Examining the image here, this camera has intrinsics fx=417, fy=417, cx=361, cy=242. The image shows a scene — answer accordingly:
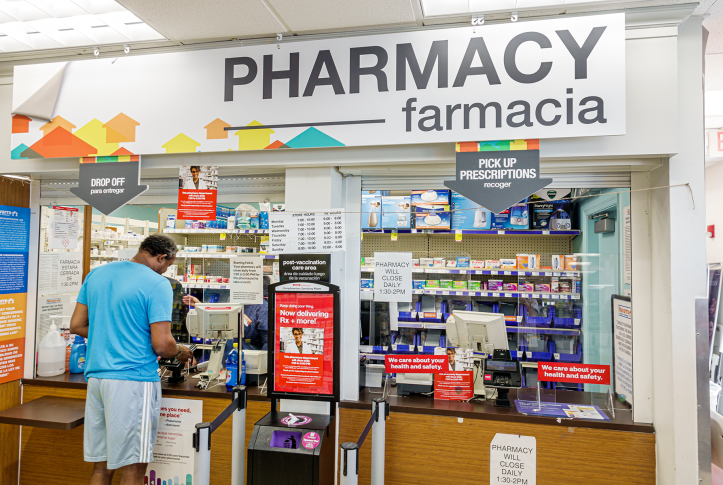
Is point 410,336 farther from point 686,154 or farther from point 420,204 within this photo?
point 686,154

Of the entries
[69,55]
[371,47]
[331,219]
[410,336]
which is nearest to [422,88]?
[371,47]

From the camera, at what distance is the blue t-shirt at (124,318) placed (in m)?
2.43

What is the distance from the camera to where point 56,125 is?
2922mm

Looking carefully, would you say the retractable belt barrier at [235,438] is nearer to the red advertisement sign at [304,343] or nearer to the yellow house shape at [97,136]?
the red advertisement sign at [304,343]

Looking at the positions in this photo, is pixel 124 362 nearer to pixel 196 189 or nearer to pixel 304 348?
pixel 304 348

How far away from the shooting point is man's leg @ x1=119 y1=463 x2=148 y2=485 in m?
2.49

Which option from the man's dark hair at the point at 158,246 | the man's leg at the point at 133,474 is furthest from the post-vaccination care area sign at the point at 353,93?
the man's leg at the point at 133,474

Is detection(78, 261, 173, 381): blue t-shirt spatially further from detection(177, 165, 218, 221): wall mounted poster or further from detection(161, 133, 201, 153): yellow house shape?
detection(161, 133, 201, 153): yellow house shape

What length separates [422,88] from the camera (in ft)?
8.00

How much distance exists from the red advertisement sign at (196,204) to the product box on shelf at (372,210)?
1.04 m

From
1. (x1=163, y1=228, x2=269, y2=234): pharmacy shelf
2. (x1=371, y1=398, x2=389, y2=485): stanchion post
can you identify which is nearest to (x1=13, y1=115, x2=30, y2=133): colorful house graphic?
(x1=163, y1=228, x2=269, y2=234): pharmacy shelf

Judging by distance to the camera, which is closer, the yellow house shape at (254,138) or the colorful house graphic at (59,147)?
the yellow house shape at (254,138)

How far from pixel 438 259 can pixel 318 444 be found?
1.65 metres

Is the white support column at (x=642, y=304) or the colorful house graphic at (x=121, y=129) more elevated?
the colorful house graphic at (x=121, y=129)
